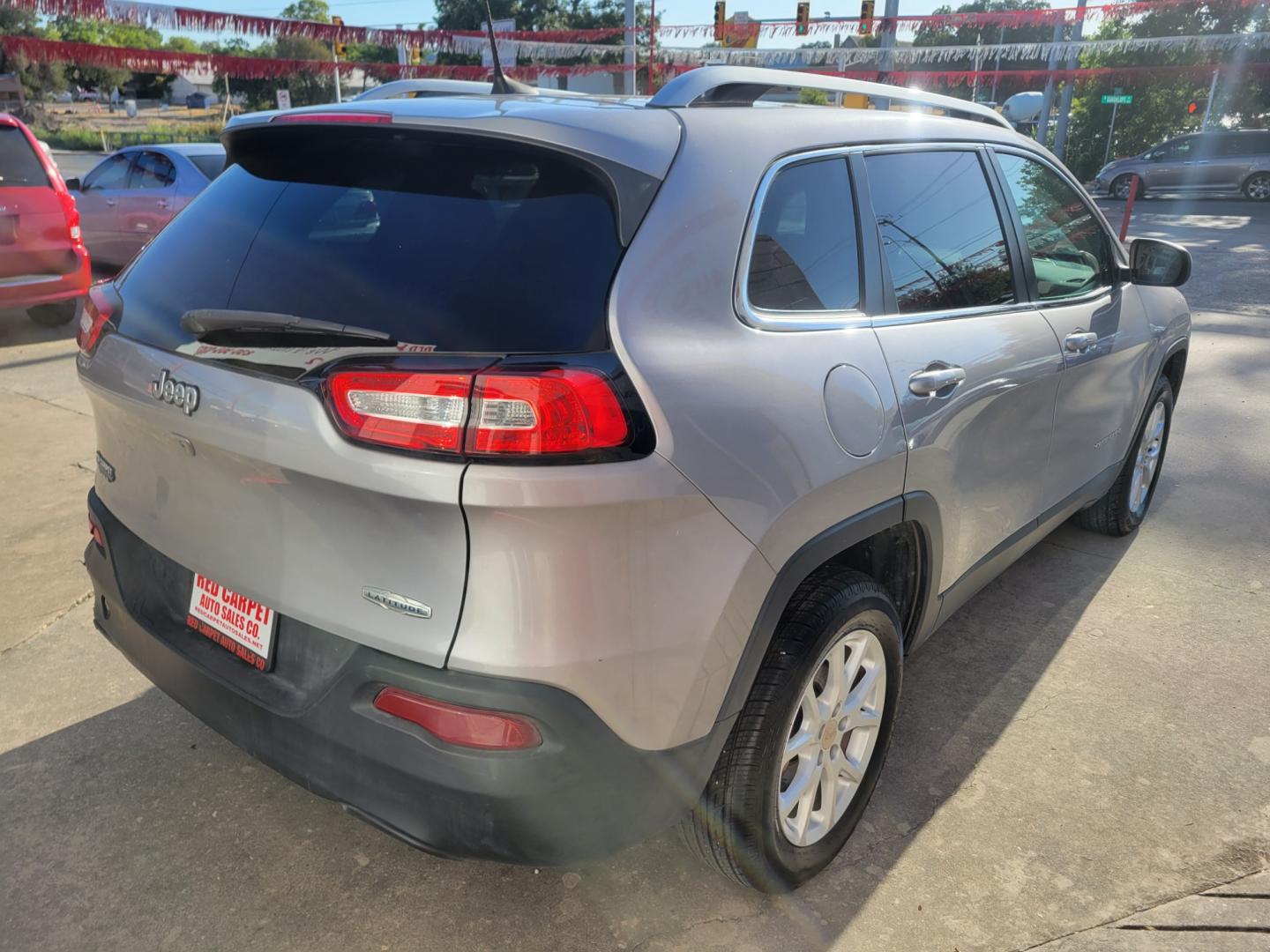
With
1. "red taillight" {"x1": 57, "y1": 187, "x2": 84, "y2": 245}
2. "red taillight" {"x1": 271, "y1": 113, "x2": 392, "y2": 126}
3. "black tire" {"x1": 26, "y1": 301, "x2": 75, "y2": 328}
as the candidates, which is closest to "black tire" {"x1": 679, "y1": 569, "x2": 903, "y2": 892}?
"red taillight" {"x1": 271, "y1": 113, "x2": 392, "y2": 126}

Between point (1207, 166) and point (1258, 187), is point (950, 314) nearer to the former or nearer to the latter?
point (1207, 166)

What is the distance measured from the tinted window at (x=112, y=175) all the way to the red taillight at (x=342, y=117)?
391 inches

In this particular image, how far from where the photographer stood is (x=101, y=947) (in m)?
2.12

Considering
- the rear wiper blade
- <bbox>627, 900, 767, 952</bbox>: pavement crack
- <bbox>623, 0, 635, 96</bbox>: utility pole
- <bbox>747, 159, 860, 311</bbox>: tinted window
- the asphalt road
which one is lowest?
the asphalt road

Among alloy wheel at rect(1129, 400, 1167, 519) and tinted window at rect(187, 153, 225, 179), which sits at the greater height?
tinted window at rect(187, 153, 225, 179)

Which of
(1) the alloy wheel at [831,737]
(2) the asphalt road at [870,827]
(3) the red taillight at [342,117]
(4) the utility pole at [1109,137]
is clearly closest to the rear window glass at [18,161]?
(2) the asphalt road at [870,827]

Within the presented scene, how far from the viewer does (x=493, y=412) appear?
5.19 feet

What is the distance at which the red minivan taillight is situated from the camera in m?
1.58

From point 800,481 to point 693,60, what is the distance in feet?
85.2

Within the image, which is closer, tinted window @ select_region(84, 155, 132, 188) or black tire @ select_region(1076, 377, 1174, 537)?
black tire @ select_region(1076, 377, 1174, 537)

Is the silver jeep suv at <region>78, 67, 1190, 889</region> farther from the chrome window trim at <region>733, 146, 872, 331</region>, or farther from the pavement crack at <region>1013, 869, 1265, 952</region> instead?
the pavement crack at <region>1013, 869, 1265, 952</region>

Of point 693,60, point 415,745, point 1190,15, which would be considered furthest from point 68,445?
point 1190,15

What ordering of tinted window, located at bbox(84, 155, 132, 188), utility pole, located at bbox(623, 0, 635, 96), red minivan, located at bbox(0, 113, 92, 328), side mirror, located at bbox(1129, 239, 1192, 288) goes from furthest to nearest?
1. utility pole, located at bbox(623, 0, 635, 96)
2. tinted window, located at bbox(84, 155, 132, 188)
3. red minivan, located at bbox(0, 113, 92, 328)
4. side mirror, located at bbox(1129, 239, 1192, 288)

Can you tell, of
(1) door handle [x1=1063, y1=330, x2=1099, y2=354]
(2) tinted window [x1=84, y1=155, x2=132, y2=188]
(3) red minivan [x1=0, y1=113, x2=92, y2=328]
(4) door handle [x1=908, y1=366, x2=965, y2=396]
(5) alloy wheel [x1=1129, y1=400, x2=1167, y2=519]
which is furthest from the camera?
(2) tinted window [x1=84, y1=155, x2=132, y2=188]
